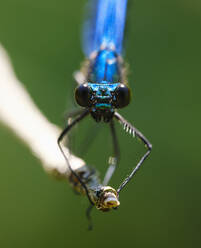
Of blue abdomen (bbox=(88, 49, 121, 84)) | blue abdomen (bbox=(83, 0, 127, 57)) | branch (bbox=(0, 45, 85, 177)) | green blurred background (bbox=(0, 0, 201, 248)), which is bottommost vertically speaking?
green blurred background (bbox=(0, 0, 201, 248))

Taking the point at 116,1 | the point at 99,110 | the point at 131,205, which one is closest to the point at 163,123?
the point at 131,205

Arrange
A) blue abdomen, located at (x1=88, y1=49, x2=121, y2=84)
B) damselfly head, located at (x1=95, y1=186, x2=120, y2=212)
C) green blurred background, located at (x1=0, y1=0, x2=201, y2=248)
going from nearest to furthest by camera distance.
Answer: damselfly head, located at (x1=95, y1=186, x2=120, y2=212)
blue abdomen, located at (x1=88, y1=49, x2=121, y2=84)
green blurred background, located at (x1=0, y1=0, x2=201, y2=248)

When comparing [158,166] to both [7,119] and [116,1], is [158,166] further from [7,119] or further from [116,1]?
[7,119]

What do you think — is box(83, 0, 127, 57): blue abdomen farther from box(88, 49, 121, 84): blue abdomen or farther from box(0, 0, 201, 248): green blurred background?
box(0, 0, 201, 248): green blurred background

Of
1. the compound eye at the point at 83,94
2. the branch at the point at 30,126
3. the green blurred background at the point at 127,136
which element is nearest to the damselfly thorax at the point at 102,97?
the compound eye at the point at 83,94

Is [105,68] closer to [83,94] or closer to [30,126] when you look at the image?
[83,94]

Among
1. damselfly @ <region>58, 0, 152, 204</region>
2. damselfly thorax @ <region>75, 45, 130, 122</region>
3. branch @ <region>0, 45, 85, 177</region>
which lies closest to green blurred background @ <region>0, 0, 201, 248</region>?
damselfly @ <region>58, 0, 152, 204</region>
